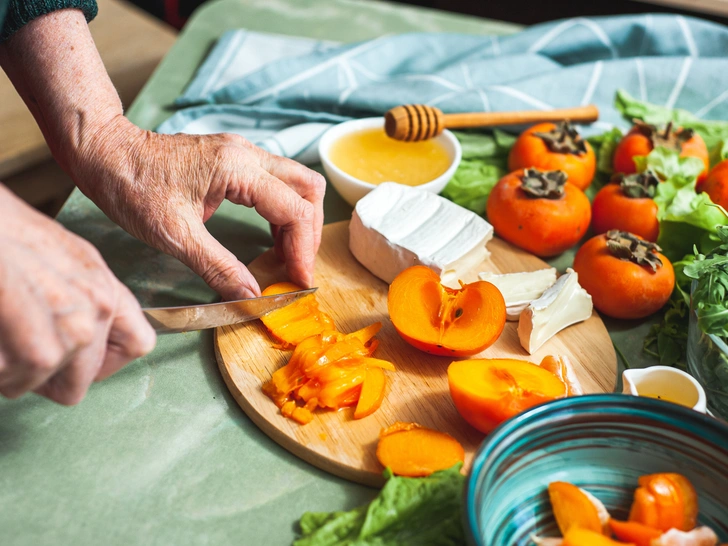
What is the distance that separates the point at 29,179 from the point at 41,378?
2115 millimetres

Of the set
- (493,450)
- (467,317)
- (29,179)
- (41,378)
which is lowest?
(29,179)

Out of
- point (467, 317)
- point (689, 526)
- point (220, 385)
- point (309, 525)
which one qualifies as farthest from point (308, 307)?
point (689, 526)

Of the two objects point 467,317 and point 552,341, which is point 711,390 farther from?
point 467,317

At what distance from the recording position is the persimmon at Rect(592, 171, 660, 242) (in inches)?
78.8

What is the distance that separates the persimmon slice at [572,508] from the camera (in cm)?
117

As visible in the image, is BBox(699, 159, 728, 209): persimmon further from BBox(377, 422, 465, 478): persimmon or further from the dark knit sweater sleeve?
the dark knit sweater sleeve

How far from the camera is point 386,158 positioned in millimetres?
2262

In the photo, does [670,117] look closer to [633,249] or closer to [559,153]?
[559,153]

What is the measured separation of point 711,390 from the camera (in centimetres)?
151

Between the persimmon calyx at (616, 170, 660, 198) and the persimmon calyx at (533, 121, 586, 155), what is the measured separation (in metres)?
0.22

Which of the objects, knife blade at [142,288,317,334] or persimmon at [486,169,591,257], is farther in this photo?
persimmon at [486,169,591,257]

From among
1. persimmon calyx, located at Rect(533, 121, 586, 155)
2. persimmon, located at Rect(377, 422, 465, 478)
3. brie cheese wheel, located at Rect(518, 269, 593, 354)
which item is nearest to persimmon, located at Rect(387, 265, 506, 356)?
brie cheese wheel, located at Rect(518, 269, 593, 354)

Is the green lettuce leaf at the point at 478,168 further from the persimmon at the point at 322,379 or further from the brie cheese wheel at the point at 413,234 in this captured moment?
the persimmon at the point at 322,379

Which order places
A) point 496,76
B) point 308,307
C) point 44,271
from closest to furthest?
point 44,271 < point 308,307 < point 496,76
